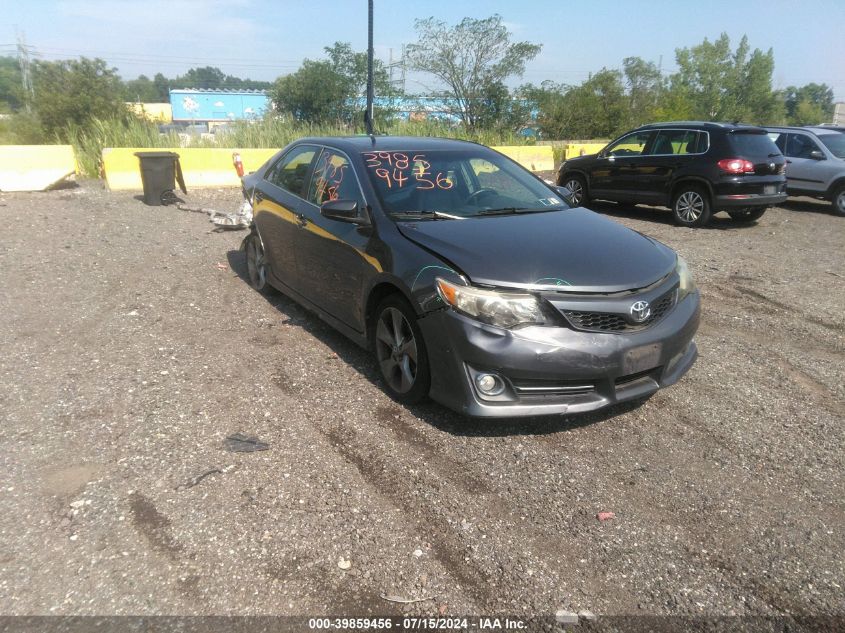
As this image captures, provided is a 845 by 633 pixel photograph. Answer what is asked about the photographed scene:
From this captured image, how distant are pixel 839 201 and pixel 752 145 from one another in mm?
3383

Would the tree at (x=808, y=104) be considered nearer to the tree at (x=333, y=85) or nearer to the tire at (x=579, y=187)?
the tree at (x=333, y=85)

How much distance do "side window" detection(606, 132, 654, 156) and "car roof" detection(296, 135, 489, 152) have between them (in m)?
7.36

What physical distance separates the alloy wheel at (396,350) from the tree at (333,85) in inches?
1113

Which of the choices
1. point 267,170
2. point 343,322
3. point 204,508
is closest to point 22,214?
point 267,170

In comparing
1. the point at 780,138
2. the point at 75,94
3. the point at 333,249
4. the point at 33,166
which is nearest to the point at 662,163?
the point at 780,138

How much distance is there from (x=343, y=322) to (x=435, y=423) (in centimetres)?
122

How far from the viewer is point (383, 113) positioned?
25.5 meters

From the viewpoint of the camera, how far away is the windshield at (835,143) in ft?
42.6

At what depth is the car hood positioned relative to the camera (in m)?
3.58

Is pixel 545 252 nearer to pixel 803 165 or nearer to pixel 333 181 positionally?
pixel 333 181

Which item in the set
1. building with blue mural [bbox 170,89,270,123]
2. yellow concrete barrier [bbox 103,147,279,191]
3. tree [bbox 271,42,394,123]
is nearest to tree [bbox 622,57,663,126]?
tree [bbox 271,42,394,123]

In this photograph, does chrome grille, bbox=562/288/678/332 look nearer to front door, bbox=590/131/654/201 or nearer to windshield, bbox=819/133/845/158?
front door, bbox=590/131/654/201

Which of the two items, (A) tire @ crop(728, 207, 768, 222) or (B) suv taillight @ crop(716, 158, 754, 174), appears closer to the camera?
(B) suv taillight @ crop(716, 158, 754, 174)

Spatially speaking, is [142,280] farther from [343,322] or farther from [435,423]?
[435,423]
